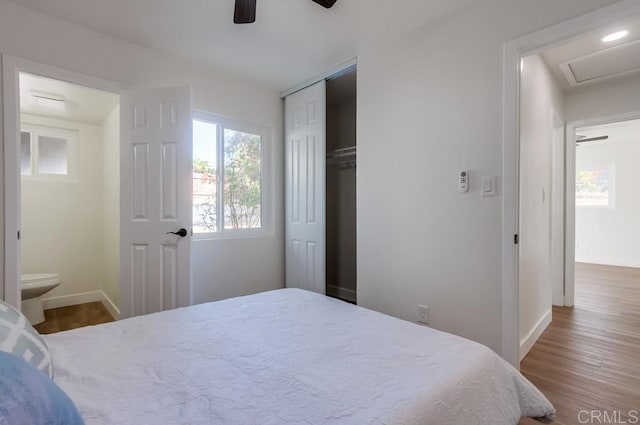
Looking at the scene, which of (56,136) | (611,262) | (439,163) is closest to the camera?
(439,163)

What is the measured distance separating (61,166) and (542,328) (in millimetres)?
5546

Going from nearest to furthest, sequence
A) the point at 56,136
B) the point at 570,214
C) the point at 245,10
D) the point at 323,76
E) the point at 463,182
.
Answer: the point at 245,10
the point at 463,182
the point at 323,76
the point at 570,214
the point at 56,136

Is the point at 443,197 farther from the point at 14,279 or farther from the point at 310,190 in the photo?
the point at 14,279

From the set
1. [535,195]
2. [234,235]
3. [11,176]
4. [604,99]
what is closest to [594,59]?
[604,99]

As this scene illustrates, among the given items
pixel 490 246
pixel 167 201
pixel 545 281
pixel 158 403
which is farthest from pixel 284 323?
pixel 545 281

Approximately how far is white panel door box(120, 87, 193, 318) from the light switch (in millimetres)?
2262

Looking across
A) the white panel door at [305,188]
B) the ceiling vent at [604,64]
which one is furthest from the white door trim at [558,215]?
the white panel door at [305,188]

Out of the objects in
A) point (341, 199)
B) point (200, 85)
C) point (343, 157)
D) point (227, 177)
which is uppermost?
point (200, 85)

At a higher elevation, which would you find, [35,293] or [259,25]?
[259,25]

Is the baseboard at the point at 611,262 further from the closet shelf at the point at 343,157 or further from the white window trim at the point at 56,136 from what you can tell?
the white window trim at the point at 56,136

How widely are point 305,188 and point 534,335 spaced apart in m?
2.48

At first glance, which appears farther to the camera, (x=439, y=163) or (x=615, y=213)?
(x=615, y=213)

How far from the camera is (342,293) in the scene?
4098mm

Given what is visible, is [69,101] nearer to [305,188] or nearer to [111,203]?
[111,203]
